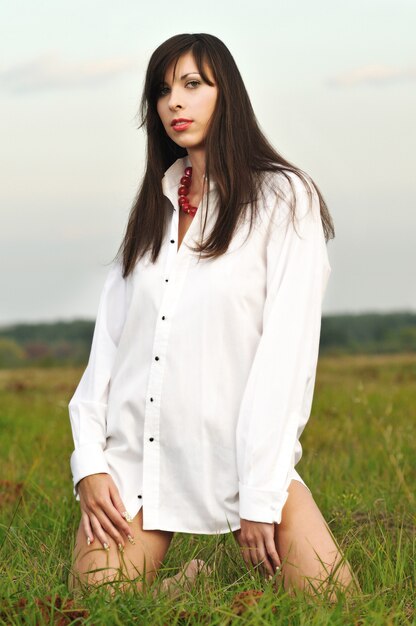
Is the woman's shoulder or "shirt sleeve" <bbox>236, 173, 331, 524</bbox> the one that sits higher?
the woman's shoulder

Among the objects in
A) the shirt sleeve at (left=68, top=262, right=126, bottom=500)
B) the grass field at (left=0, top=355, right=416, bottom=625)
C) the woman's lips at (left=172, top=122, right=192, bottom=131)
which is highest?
the woman's lips at (left=172, top=122, right=192, bottom=131)

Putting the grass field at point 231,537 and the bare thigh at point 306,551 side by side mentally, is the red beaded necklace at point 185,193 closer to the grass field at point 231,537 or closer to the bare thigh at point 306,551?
the bare thigh at point 306,551

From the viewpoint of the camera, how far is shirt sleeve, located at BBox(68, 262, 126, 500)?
3.51 metres

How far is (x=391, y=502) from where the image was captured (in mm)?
4926

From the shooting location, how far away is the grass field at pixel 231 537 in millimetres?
2996

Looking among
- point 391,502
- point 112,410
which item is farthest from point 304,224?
point 391,502

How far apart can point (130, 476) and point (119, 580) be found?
0.44 m

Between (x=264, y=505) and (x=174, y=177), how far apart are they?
1330 millimetres

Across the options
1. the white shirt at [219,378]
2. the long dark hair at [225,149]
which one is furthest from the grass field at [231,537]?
the long dark hair at [225,149]

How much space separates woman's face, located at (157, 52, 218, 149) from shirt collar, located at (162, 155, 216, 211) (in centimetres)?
22

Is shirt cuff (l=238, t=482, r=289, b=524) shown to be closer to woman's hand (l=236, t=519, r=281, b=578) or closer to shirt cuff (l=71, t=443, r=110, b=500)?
woman's hand (l=236, t=519, r=281, b=578)

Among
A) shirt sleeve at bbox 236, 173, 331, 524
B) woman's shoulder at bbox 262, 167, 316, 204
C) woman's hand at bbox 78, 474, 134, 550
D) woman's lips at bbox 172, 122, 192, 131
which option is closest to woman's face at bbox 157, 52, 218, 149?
woman's lips at bbox 172, 122, 192, 131

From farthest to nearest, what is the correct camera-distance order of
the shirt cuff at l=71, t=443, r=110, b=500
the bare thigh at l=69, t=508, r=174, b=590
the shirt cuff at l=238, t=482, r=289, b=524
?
the shirt cuff at l=71, t=443, r=110, b=500 < the bare thigh at l=69, t=508, r=174, b=590 < the shirt cuff at l=238, t=482, r=289, b=524

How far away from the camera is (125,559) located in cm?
340
